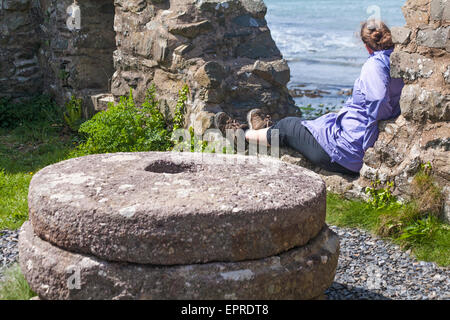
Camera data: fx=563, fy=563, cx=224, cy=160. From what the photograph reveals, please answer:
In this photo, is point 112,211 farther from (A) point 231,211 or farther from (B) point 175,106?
(B) point 175,106

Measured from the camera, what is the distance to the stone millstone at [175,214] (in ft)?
7.98

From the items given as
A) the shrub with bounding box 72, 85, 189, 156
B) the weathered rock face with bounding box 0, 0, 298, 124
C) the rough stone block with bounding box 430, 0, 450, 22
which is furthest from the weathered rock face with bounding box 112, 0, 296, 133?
the rough stone block with bounding box 430, 0, 450, 22

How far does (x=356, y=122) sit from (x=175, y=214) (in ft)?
8.05

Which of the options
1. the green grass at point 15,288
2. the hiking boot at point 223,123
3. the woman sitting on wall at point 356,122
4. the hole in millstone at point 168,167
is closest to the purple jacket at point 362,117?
the woman sitting on wall at point 356,122

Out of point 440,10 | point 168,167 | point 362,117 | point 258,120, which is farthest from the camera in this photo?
point 258,120

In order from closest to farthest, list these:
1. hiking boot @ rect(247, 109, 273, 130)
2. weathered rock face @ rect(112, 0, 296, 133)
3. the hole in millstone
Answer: the hole in millstone < hiking boot @ rect(247, 109, 273, 130) < weathered rock face @ rect(112, 0, 296, 133)

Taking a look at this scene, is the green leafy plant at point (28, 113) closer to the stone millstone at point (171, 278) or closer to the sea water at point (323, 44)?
the sea water at point (323, 44)

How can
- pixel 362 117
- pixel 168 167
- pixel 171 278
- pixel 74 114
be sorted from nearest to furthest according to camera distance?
pixel 171 278
pixel 168 167
pixel 362 117
pixel 74 114

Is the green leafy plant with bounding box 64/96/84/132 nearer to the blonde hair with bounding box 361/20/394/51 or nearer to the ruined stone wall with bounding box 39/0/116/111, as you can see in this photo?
the ruined stone wall with bounding box 39/0/116/111

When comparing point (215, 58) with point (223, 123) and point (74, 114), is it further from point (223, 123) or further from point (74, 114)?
point (74, 114)

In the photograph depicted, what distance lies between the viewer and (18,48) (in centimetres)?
738

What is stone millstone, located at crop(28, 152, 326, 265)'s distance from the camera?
2.43 m

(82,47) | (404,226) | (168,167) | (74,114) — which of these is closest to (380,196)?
(404,226)

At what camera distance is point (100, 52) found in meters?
6.88
